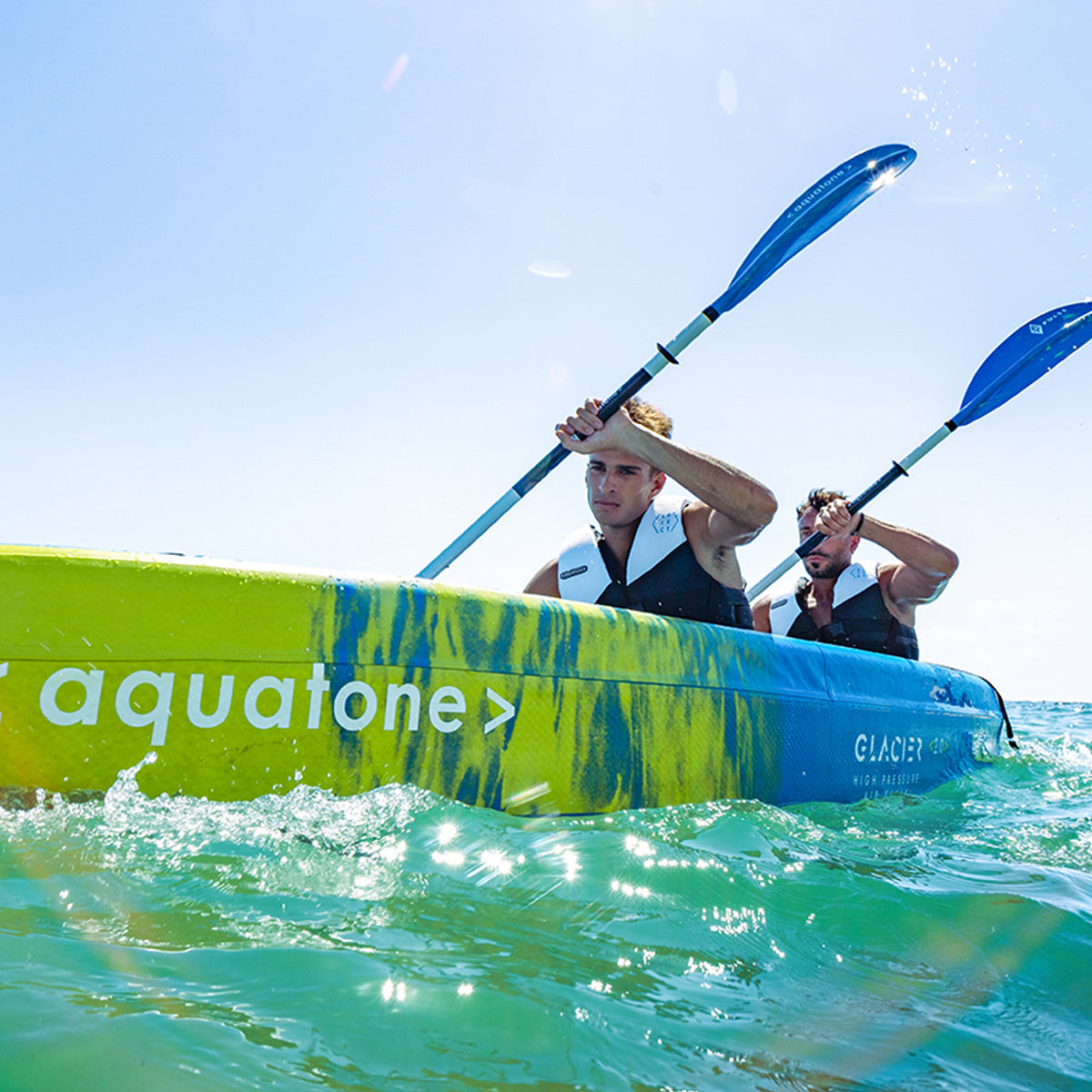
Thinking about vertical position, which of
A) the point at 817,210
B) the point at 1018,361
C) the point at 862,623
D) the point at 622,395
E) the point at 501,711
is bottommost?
the point at 501,711

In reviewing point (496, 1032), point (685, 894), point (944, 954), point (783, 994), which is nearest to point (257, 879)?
point (496, 1032)

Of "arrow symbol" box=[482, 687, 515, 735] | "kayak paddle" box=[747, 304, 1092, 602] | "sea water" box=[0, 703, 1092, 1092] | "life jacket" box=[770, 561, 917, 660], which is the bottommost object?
"sea water" box=[0, 703, 1092, 1092]

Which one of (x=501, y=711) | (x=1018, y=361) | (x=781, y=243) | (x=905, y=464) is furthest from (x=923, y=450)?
(x=501, y=711)

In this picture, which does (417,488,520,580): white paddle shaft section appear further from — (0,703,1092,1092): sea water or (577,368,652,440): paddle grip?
(0,703,1092,1092): sea water

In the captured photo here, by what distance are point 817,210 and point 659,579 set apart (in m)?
2.44

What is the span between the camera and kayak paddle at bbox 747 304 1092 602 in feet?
17.8

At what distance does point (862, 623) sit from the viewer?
464 cm

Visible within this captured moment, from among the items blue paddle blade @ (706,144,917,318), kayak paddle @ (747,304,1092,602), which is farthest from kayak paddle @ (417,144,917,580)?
kayak paddle @ (747,304,1092,602)

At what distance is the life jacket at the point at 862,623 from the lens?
4.61 metres

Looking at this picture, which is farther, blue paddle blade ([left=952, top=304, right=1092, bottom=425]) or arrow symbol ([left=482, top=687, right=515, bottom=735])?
blue paddle blade ([left=952, top=304, right=1092, bottom=425])

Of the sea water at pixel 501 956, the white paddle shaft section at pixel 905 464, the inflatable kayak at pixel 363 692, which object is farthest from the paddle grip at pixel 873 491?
the sea water at pixel 501 956

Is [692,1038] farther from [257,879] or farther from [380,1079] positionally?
[257,879]

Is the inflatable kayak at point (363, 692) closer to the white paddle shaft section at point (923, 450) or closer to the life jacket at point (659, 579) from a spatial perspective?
the life jacket at point (659, 579)

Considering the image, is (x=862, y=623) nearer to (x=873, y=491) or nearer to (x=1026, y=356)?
(x=873, y=491)
